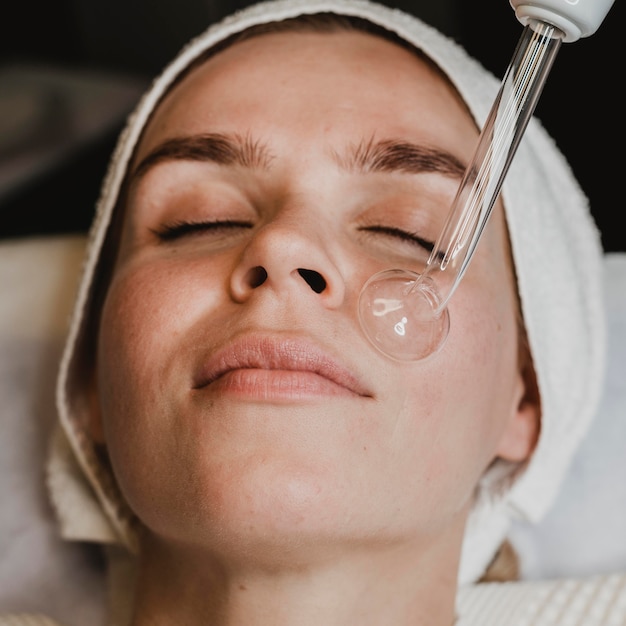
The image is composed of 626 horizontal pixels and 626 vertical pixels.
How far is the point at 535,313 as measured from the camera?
1044mm

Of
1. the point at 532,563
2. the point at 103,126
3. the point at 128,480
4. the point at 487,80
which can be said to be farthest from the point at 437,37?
the point at 103,126

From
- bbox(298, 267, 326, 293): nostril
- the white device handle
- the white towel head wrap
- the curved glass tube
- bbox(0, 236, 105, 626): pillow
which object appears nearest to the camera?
the white device handle

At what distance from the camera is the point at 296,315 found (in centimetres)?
77

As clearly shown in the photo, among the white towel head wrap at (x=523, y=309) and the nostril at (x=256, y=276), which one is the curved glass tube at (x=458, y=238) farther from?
the white towel head wrap at (x=523, y=309)

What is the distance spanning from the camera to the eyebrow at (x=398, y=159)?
898 millimetres

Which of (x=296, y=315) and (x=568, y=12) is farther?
(x=296, y=315)

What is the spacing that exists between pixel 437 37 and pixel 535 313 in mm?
395

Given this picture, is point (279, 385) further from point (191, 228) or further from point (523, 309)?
point (523, 309)

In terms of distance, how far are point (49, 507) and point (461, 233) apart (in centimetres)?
87

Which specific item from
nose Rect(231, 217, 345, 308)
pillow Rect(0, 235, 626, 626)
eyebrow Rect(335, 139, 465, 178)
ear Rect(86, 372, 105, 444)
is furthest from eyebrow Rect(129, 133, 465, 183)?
pillow Rect(0, 235, 626, 626)

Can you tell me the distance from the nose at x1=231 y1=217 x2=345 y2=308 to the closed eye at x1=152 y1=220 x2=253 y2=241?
4.7 inches

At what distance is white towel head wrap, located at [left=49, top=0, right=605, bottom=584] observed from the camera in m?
1.04

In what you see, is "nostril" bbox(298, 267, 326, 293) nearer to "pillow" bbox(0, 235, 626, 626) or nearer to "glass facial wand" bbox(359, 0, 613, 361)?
"glass facial wand" bbox(359, 0, 613, 361)

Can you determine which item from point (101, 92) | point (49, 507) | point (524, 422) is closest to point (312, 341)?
point (524, 422)
